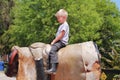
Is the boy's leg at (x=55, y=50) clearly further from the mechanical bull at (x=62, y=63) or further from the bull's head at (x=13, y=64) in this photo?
the bull's head at (x=13, y=64)

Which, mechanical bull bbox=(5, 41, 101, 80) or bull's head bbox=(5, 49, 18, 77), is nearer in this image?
mechanical bull bbox=(5, 41, 101, 80)

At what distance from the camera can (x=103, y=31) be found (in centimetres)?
4447

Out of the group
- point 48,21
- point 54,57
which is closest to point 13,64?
point 54,57

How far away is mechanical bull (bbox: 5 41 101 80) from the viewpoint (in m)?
7.31

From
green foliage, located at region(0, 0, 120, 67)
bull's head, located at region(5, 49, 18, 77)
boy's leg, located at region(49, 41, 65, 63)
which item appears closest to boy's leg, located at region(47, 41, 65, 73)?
boy's leg, located at region(49, 41, 65, 63)

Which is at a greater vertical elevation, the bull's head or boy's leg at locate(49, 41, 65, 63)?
boy's leg at locate(49, 41, 65, 63)

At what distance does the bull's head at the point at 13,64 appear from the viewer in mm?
7500

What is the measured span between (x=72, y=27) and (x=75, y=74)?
26.5 meters

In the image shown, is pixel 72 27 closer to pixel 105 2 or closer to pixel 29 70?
pixel 105 2

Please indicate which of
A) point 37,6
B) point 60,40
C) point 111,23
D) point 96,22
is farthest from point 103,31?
point 60,40

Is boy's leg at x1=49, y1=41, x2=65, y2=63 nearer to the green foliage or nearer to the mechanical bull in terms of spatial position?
the mechanical bull

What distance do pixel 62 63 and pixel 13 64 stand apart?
960 mm

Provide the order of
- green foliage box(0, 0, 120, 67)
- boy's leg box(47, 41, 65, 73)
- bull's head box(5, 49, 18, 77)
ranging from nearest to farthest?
boy's leg box(47, 41, 65, 73)
bull's head box(5, 49, 18, 77)
green foliage box(0, 0, 120, 67)

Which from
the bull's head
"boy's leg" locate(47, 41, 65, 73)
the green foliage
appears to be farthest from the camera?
the green foliage
